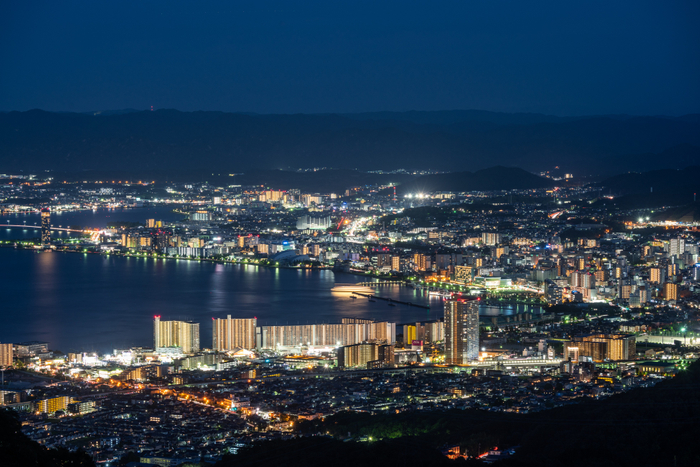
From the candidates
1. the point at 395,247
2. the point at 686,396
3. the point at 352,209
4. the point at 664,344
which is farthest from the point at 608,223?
the point at 686,396

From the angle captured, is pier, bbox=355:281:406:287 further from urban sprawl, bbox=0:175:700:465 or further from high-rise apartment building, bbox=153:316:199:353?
high-rise apartment building, bbox=153:316:199:353

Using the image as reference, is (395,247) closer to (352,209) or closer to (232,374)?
(352,209)

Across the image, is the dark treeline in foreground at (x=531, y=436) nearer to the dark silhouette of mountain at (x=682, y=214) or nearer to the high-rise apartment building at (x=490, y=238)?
the high-rise apartment building at (x=490, y=238)

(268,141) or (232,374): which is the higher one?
(268,141)

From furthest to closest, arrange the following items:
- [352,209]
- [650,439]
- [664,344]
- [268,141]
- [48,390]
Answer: [268,141], [352,209], [664,344], [48,390], [650,439]

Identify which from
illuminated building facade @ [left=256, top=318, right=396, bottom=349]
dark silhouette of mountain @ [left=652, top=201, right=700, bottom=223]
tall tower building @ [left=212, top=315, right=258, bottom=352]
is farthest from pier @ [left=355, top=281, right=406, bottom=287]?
dark silhouette of mountain @ [left=652, top=201, right=700, bottom=223]

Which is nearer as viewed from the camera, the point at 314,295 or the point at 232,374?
the point at 232,374
